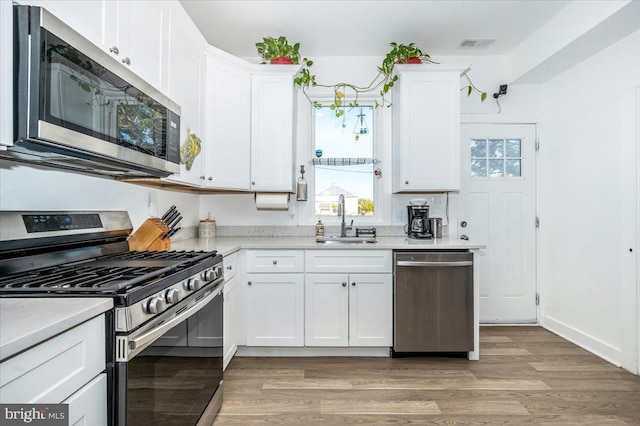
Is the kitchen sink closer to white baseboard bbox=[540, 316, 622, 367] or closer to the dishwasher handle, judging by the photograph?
the dishwasher handle

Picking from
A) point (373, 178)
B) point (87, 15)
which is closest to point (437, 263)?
point (373, 178)

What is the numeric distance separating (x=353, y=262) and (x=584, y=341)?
85.3 inches

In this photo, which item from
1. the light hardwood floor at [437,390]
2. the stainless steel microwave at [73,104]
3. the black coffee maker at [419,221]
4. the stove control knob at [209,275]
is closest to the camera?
the stainless steel microwave at [73,104]

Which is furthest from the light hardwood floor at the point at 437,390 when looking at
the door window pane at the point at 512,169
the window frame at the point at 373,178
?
the door window pane at the point at 512,169

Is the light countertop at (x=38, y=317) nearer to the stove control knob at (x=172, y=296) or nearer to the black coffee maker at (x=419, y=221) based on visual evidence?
the stove control knob at (x=172, y=296)

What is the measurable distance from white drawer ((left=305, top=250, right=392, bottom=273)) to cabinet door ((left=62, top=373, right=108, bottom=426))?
5.92 feet

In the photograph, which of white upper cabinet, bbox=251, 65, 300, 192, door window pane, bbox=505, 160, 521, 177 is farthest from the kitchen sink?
Result: door window pane, bbox=505, 160, 521, 177

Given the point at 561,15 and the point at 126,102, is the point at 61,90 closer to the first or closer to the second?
the point at 126,102

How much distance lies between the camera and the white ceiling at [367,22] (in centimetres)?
259

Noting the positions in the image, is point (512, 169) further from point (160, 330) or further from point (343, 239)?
point (160, 330)

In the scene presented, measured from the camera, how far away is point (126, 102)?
4.68 ft

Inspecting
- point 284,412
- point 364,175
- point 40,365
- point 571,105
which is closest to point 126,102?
point 40,365

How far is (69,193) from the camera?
164cm

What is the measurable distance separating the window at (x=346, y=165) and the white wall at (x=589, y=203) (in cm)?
181
